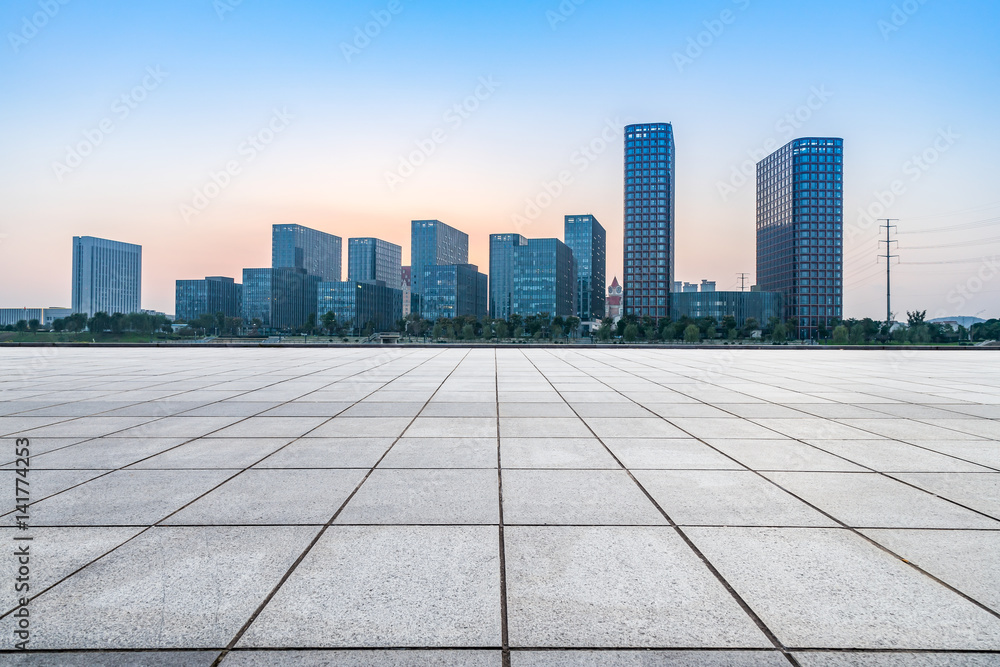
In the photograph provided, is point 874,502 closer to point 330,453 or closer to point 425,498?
point 425,498

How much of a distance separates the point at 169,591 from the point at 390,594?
1.45m

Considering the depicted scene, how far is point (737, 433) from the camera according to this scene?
28.3ft

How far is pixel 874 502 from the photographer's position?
528 centimetres

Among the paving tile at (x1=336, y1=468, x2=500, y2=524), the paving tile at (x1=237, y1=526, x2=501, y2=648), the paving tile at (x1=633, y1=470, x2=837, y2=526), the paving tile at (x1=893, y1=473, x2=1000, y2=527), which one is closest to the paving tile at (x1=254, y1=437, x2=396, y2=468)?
the paving tile at (x1=336, y1=468, x2=500, y2=524)

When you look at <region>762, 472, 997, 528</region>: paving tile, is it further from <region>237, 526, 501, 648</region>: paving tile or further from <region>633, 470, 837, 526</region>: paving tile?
<region>237, 526, 501, 648</region>: paving tile

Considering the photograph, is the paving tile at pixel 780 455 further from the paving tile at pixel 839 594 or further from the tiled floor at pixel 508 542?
the paving tile at pixel 839 594

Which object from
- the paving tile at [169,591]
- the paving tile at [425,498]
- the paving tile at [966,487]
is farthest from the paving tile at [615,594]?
the paving tile at [966,487]

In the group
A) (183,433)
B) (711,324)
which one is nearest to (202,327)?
(711,324)

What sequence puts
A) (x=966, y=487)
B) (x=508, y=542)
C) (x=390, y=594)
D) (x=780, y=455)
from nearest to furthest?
(x=390, y=594) → (x=508, y=542) → (x=966, y=487) → (x=780, y=455)

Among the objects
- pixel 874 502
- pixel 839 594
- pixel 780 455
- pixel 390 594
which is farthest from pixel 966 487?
pixel 390 594

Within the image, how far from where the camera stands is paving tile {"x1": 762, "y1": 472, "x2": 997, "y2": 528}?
15.6 feet

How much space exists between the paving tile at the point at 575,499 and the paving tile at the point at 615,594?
1.03 feet

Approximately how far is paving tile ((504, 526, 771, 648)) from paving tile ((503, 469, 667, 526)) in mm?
314

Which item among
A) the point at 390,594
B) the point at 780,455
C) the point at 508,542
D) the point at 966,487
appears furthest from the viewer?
the point at 780,455
